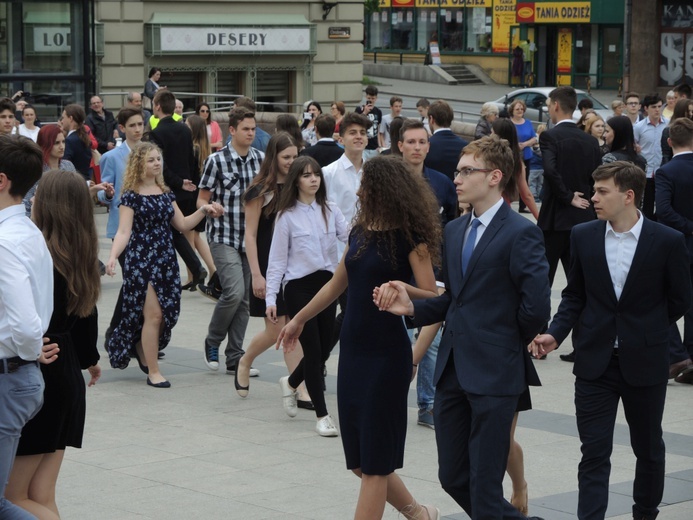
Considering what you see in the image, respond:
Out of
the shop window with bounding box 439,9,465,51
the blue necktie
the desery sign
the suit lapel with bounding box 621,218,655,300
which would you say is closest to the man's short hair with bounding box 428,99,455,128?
the suit lapel with bounding box 621,218,655,300

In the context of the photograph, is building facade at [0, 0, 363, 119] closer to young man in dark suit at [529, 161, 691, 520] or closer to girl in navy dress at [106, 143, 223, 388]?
girl in navy dress at [106, 143, 223, 388]

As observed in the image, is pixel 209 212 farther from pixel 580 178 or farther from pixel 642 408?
pixel 642 408

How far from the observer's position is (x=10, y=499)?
17.1 feet

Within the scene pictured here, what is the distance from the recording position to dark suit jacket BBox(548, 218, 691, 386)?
5.95 metres

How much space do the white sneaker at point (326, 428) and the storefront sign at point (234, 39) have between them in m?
22.3

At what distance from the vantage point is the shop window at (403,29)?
5716cm

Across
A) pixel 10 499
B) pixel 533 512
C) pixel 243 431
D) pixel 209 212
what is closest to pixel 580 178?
pixel 209 212

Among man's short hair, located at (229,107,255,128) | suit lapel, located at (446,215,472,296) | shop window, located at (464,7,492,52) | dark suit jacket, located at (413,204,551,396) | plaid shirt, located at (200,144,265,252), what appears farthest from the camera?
shop window, located at (464,7,492,52)

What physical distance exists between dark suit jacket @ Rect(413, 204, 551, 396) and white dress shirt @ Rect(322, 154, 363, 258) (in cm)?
379

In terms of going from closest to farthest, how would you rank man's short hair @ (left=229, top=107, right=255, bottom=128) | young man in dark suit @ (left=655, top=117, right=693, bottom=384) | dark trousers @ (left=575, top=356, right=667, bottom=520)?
1. dark trousers @ (left=575, top=356, right=667, bottom=520)
2. young man in dark suit @ (left=655, top=117, right=693, bottom=384)
3. man's short hair @ (left=229, top=107, right=255, bottom=128)

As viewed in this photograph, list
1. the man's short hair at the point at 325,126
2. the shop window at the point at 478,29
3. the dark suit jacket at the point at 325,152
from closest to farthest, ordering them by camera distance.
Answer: the dark suit jacket at the point at 325,152
the man's short hair at the point at 325,126
the shop window at the point at 478,29

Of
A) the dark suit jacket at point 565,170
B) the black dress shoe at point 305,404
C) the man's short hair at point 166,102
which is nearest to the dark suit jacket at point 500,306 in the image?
the black dress shoe at point 305,404

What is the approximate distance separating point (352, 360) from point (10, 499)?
5.18 feet

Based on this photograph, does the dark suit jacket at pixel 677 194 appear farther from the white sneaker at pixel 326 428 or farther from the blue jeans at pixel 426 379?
the white sneaker at pixel 326 428
